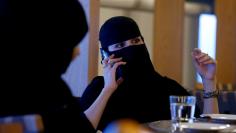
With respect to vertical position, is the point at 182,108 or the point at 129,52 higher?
the point at 129,52

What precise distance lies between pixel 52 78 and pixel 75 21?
0.11 meters

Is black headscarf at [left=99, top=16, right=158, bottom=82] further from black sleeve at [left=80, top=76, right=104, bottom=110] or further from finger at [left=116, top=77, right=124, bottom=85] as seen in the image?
black sleeve at [left=80, top=76, right=104, bottom=110]

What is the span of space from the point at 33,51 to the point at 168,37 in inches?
87.9

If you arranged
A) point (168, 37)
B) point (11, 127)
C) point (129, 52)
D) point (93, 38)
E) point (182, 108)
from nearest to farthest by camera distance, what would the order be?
point (11, 127) < point (182, 108) < point (129, 52) < point (93, 38) < point (168, 37)

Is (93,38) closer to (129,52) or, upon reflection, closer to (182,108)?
(129,52)

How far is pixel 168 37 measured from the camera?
2.87 meters

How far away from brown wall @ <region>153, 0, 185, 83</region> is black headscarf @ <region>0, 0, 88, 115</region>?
2124mm

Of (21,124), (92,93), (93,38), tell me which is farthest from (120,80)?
(21,124)

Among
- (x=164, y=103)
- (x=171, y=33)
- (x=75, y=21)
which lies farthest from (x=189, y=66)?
(x=75, y=21)

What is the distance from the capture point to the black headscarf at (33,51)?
0.67 metres

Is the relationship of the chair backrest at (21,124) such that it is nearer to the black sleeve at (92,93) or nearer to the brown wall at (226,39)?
the black sleeve at (92,93)

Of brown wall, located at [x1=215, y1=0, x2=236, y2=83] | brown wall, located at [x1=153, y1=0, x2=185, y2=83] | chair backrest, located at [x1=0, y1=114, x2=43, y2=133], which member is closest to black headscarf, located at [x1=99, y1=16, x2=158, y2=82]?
brown wall, located at [x1=153, y1=0, x2=185, y2=83]

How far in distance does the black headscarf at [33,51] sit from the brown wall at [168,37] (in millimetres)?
2124

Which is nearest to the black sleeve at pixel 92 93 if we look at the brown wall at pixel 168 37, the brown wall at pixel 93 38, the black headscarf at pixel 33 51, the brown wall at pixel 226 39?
the brown wall at pixel 93 38
